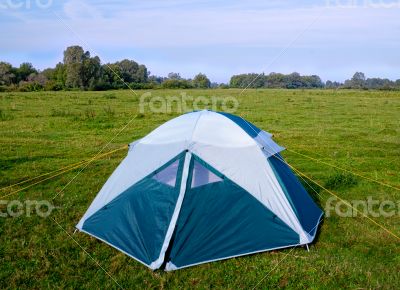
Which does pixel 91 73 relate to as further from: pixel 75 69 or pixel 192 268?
pixel 192 268

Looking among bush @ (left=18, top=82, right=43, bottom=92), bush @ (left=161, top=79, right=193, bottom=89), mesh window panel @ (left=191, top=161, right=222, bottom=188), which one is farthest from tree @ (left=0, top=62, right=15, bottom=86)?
mesh window panel @ (left=191, top=161, right=222, bottom=188)

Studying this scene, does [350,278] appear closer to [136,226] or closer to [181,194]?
[181,194]

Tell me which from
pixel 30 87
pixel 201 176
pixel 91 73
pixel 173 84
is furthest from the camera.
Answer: pixel 173 84

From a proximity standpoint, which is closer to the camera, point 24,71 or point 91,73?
point 91,73

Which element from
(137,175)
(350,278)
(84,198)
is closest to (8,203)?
(84,198)

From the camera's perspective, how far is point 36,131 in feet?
53.9

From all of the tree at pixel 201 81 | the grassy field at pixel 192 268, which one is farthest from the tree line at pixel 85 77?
the grassy field at pixel 192 268

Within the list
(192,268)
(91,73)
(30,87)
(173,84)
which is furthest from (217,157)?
(173,84)

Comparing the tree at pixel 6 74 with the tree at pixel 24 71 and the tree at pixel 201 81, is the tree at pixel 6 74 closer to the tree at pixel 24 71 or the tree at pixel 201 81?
the tree at pixel 24 71

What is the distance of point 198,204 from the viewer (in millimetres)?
6148

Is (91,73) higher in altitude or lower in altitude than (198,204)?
higher

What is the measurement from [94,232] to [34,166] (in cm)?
507

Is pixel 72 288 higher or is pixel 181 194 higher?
pixel 181 194

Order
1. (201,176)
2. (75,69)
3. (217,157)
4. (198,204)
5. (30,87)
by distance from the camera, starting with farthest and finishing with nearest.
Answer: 1. (75,69)
2. (30,87)
3. (217,157)
4. (201,176)
5. (198,204)
